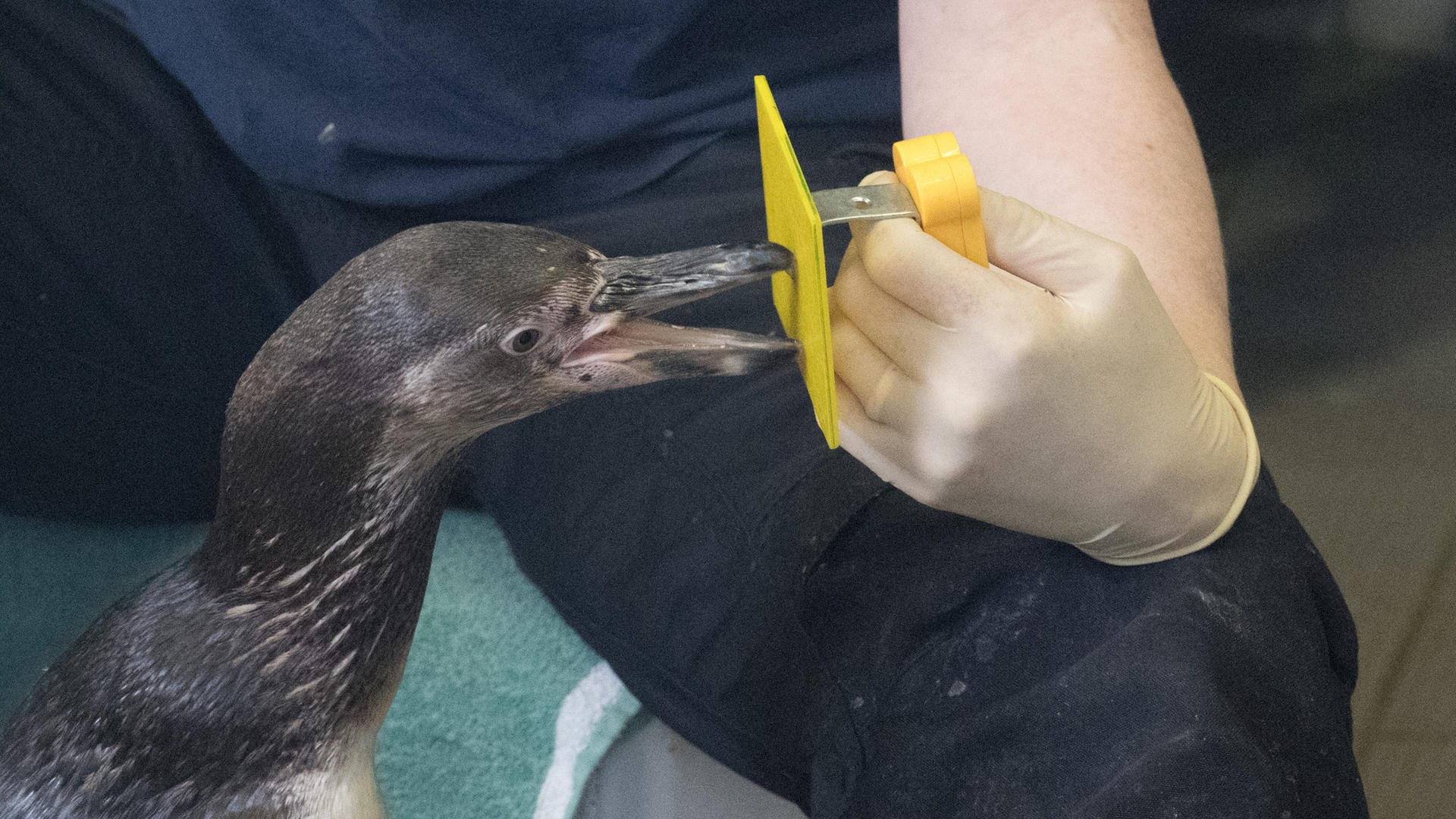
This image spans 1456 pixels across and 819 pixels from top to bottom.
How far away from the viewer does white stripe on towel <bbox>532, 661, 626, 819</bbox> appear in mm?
986

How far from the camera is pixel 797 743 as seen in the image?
923 millimetres

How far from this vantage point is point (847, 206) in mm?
667

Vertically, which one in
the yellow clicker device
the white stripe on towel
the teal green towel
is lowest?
the white stripe on towel

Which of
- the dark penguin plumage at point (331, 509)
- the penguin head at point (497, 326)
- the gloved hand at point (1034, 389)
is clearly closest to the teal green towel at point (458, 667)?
the dark penguin plumage at point (331, 509)

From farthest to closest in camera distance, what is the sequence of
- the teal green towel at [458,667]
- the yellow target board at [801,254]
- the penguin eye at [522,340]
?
the teal green towel at [458,667] < the penguin eye at [522,340] < the yellow target board at [801,254]

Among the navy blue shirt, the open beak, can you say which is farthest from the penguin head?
the navy blue shirt

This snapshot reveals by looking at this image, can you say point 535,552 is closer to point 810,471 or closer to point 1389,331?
point 810,471

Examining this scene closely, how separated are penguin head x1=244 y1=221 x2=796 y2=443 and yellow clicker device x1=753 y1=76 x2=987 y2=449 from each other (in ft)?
0.09

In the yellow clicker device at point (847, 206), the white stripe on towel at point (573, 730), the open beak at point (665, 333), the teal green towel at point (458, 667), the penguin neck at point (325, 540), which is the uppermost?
the yellow clicker device at point (847, 206)

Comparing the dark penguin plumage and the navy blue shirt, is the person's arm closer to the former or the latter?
the dark penguin plumage

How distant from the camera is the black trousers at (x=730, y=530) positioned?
2.34 ft

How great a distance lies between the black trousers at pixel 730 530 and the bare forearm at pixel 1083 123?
122 mm

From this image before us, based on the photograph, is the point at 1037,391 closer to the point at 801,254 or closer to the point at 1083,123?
the point at 801,254

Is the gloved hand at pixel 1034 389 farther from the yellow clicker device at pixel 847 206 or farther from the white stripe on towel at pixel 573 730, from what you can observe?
the white stripe on towel at pixel 573 730
